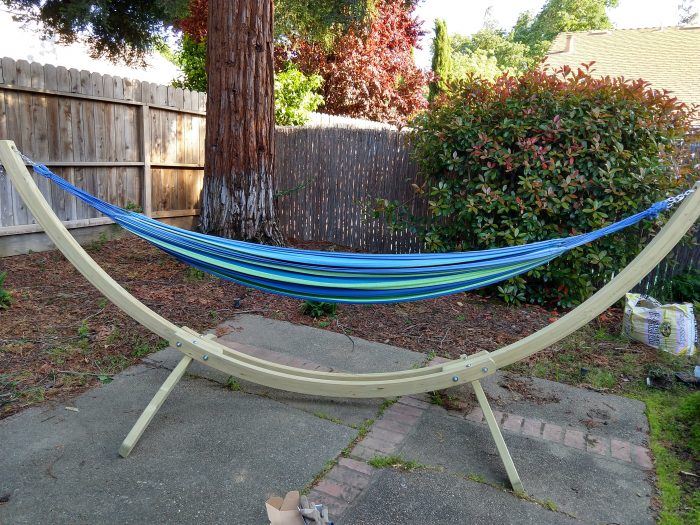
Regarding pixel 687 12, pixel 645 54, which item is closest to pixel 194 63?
pixel 645 54

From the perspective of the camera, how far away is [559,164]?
13.6ft

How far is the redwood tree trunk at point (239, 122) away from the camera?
469 cm

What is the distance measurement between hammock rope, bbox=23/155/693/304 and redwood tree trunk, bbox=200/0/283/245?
259 cm

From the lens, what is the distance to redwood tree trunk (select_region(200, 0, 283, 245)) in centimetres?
469

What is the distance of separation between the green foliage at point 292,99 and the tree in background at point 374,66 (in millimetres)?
2404

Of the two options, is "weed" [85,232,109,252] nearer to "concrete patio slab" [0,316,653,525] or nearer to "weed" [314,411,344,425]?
"concrete patio slab" [0,316,653,525]

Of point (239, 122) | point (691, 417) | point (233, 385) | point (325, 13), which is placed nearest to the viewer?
point (691, 417)

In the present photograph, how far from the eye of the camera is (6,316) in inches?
138

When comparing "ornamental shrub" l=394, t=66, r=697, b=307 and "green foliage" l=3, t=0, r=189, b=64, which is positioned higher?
"green foliage" l=3, t=0, r=189, b=64

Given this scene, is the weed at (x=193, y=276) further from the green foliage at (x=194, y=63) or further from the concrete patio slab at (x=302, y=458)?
the green foliage at (x=194, y=63)

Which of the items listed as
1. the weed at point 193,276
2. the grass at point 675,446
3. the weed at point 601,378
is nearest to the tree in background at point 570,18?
the weed at point 193,276

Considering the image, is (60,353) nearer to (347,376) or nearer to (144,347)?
(144,347)

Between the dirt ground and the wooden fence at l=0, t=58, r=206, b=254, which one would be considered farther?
the wooden fence at l=0, t=58, r=206, b=254

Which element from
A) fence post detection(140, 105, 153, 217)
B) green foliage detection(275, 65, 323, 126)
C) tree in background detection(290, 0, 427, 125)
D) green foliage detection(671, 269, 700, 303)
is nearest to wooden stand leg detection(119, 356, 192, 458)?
fence post detection(140, 105, 153, 217)
